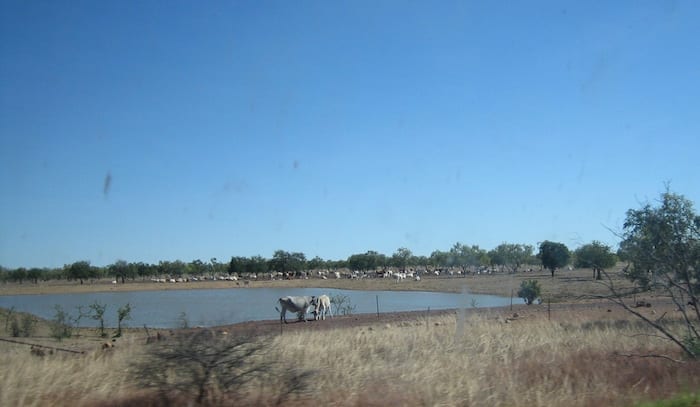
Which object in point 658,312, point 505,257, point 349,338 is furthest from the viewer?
point 505,257

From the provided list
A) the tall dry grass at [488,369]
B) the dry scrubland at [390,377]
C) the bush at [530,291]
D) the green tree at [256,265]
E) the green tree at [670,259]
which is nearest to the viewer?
the dry scrubland at [390,377]

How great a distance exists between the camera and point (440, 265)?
169 m

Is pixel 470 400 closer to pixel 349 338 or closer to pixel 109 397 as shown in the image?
pixel 109 397

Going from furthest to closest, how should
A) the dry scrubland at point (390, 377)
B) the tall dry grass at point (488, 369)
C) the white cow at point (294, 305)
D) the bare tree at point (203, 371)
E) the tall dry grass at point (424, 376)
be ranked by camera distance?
the white cow at point (294, 305)
the tall dry grass at point (488, 369)
the tall dry grass at point (424, 376)
the dry scrubland at point (390, 377)
the bare tree at point (203, 371)

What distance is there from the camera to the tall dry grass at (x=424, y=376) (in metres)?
11.3

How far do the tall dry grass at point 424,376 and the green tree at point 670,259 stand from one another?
1054mm

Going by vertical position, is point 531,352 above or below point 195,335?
below

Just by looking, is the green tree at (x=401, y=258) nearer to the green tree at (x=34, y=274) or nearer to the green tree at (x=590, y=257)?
the green tree at (x=34, y=274)

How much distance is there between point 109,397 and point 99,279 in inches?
5085

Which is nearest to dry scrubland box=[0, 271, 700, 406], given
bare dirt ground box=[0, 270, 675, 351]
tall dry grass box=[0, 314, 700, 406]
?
tall dry grass box=[0, 314, 700, 406]

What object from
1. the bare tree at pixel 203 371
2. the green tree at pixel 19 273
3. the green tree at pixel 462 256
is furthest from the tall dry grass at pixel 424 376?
the green tree at pixel 19 273

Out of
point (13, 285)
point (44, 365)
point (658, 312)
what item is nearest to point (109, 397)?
point (44, 365)

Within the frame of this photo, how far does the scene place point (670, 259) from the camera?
18.2m

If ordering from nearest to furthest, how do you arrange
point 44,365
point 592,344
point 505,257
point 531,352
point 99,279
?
point 44,365, point 531,352, point 592,344, point 505,257, point 99,279
